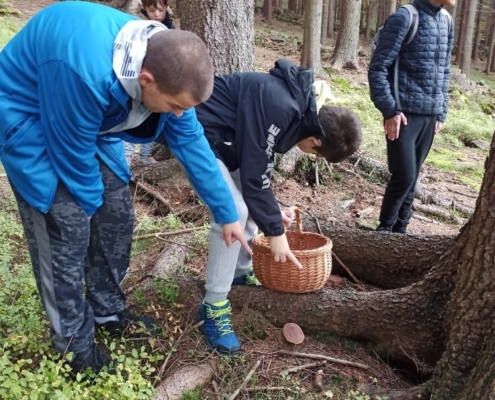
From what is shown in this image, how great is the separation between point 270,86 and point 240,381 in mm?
1450

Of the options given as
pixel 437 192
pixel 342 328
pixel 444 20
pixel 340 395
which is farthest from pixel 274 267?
pixel 437 192

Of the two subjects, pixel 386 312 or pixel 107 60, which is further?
pixel 386 312

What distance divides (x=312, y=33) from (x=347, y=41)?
327 centimetres

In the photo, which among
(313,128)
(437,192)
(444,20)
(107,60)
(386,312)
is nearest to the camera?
(107,60)

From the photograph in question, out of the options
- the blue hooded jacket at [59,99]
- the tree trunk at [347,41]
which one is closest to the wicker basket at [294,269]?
the blue hooded jacket at [59,99]

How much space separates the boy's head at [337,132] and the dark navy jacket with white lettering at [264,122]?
0.18 ft

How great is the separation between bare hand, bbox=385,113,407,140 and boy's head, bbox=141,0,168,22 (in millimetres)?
2304

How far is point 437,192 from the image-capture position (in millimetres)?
6094

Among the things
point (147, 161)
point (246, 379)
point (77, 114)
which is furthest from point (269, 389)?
point (147, 161)

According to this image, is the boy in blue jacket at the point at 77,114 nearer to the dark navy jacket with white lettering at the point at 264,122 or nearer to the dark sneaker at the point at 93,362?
the dark sneaker at the point at 93,362

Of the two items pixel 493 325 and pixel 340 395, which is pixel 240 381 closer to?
pixel 340 395

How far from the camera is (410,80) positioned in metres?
3.83

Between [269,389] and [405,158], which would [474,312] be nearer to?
[269,389]

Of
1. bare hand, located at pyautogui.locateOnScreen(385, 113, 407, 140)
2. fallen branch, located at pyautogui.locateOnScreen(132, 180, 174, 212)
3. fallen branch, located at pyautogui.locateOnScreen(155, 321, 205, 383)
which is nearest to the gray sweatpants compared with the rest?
fallen branch, located at pyautogui.locateOnScreen(155, 321, 205, 383)
